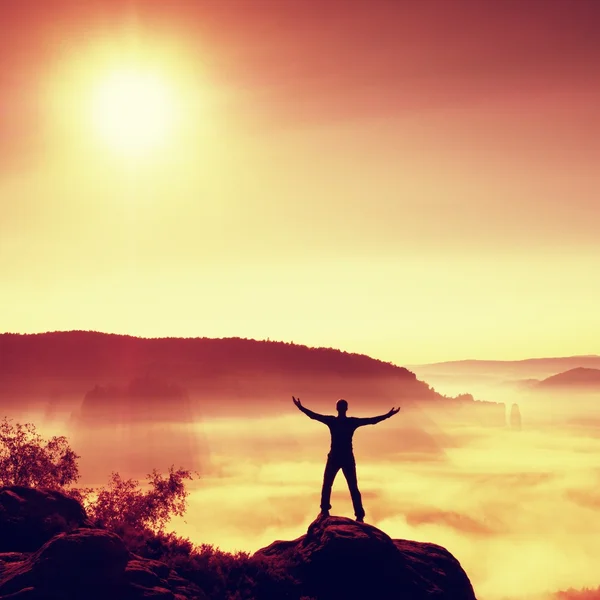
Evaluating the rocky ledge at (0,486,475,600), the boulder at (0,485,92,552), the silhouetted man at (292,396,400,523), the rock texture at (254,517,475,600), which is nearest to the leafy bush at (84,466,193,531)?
the boulder at (0,485,92,552)

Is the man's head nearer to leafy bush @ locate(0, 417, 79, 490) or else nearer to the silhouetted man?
the silhouetted man

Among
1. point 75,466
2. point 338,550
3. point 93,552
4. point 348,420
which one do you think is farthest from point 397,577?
point 75,466

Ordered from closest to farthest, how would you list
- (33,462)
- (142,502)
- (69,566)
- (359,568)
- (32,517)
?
1. (69,566)
2. (359,568)
3. (32,517)
4. (142,502)
5. (33,462)

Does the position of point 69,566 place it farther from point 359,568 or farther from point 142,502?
point 142,502

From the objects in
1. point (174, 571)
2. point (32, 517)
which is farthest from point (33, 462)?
point (174, 571)

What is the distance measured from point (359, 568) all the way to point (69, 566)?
29.8 ft

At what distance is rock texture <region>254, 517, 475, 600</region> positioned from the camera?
958 inches

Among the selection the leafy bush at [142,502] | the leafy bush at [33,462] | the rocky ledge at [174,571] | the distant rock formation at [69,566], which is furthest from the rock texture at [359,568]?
the leafy bush at [33,462]

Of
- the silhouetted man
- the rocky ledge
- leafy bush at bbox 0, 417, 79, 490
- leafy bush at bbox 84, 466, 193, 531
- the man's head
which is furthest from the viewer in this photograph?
leafy bush at bbox 0, 417, 79, 490

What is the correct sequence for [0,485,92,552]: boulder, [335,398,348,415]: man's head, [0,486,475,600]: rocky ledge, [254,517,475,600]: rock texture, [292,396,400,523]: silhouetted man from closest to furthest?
[0,486,475,600]: rocky ledge, [254,517,475,600]: rock texture, [0,485,92,552]: boulder, [335,398,348,415]: man's head, [292,396,400,523]: silhouetted man

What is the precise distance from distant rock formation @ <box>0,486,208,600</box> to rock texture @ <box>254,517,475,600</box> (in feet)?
11.6

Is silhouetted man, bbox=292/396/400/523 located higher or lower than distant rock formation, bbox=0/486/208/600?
higher

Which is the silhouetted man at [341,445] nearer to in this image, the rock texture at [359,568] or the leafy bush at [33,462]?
the rock texture at [359,568]

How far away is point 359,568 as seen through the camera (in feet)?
80.5
